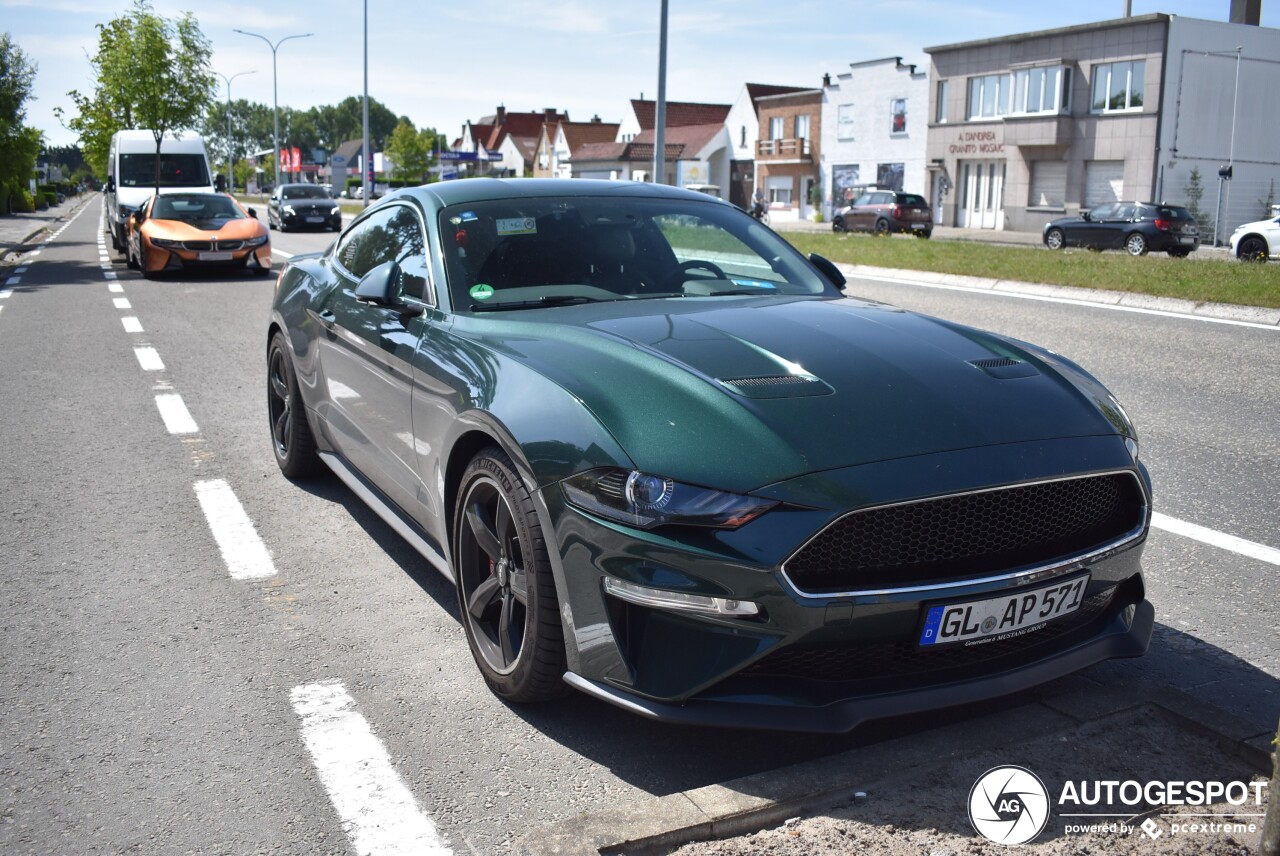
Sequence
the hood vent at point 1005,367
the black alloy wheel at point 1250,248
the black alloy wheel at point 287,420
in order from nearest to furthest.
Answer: the hood vent at point 1005,367 → the black alloy wheel at point 287,420 → the black alloy wheel at point 1250,248

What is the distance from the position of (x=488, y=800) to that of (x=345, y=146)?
16186cm

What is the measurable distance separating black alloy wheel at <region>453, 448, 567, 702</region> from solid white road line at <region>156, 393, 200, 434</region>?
453 cm

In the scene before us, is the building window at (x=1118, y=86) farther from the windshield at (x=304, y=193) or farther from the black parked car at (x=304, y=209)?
the windshield at (x=304, y=193)

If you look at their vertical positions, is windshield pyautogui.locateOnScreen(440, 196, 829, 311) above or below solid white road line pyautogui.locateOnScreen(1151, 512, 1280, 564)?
above

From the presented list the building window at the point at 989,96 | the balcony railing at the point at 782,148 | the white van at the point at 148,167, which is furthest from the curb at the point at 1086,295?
the balcony railing at the point at 782,148

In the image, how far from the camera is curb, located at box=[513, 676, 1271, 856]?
2.54 m

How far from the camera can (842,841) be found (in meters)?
2.54

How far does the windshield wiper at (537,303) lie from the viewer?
3.93 metres

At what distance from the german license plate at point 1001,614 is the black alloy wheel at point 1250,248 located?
2469 centimetres

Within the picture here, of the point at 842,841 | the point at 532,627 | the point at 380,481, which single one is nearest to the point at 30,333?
the point at 380,481

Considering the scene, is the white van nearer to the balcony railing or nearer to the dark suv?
the dark suv

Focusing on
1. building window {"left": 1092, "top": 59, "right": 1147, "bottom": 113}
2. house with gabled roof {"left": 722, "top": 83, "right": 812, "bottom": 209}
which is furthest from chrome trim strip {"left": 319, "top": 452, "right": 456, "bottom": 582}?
house with gabled roof {"left": 722, "top": 83, "right": 812, "bottom": 209}

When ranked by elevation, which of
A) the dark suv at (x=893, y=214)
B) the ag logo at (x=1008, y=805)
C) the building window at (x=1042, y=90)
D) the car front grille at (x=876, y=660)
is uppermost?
the building window at (x=1042, y=90)

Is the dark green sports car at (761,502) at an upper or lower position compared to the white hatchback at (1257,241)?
lower
